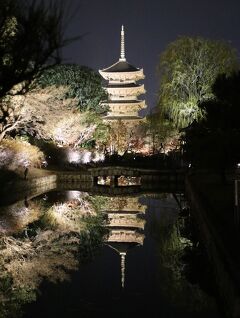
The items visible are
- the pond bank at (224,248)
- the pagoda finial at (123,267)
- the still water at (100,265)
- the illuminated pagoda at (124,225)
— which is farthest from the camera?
the illuminated pagoda at (124,225)

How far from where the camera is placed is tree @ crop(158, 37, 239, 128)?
37.2 metres

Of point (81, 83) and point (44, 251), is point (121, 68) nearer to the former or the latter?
point (81, 83)

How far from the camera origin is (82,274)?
13.1m

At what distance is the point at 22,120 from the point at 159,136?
58.9ft

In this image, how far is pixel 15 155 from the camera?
29125 millimetres

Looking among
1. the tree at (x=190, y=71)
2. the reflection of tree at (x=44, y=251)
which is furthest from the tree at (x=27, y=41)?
the tree at (x=190, y=71)

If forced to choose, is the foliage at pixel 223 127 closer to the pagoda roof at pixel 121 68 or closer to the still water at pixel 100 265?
the still water at pixel 100 265

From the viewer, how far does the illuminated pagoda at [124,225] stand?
16786mm

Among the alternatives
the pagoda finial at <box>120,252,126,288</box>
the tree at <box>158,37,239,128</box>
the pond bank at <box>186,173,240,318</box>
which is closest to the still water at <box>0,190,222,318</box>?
the pagoda finial at <box>120,252,126,288</box>

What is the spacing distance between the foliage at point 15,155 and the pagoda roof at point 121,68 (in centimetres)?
3464

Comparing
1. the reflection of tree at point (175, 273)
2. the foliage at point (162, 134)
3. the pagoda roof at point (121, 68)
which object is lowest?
the reflection of tree at point (175, 273)

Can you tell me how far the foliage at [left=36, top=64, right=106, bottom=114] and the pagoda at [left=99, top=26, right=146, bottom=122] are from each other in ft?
46.1

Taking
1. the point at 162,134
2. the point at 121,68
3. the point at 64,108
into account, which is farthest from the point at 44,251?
the point at 121,68

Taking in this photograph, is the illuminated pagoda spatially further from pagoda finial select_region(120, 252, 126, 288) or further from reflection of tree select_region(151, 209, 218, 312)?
reflection of tree select_region(151, 209, 218, 312)
